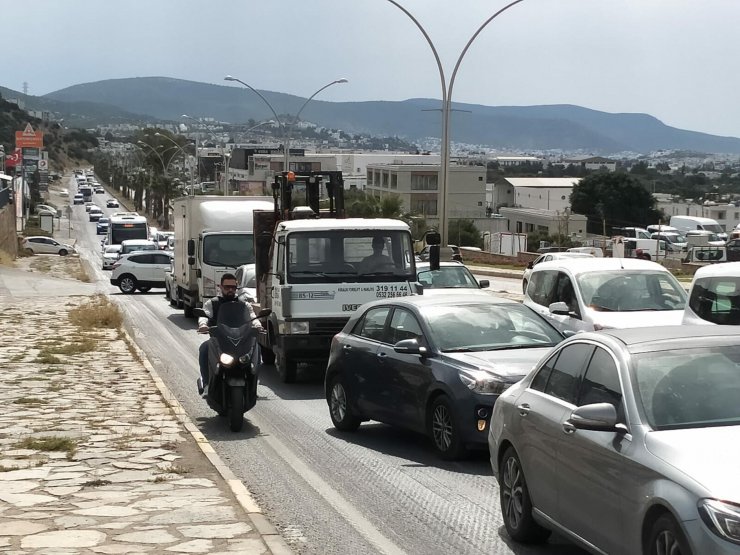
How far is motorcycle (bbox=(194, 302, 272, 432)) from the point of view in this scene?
13.5m

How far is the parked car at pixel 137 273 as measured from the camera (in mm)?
46312

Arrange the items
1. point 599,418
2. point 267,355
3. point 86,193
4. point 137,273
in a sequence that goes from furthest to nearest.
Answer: point 86,193
point 137,273
point 267,355
point 599,418

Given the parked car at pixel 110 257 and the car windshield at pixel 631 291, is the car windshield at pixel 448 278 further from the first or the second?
the parked car at pixel 110 257

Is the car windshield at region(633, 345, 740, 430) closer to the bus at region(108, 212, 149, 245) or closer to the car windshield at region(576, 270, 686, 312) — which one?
the car windshield at region(576, 270, 686, 312)

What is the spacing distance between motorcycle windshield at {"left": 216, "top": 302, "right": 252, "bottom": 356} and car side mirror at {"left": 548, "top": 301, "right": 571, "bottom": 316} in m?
4.56

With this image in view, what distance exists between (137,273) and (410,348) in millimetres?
35631

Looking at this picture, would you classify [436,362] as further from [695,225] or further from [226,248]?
[695,225]

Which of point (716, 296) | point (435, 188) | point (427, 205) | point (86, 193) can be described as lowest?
point (86, 193)

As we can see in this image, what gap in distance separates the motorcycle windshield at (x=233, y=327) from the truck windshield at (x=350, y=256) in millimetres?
4425

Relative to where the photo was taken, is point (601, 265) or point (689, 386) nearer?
point (689, 386)

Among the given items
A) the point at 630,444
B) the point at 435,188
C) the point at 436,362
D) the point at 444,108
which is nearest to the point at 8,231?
the point at 444,108

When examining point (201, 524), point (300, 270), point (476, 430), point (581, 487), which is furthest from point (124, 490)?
point (300, 270)

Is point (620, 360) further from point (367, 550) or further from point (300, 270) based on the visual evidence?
point (300, 270)

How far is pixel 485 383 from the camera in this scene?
36.8 feet
